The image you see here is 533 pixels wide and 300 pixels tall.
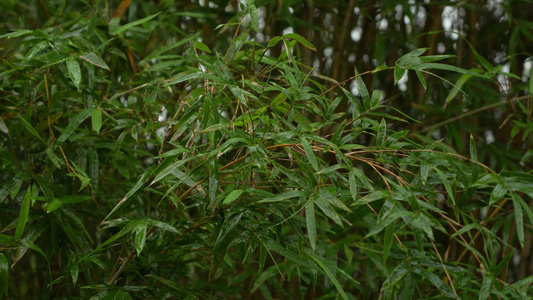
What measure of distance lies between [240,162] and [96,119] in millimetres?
267

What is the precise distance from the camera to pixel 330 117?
0.94 metres

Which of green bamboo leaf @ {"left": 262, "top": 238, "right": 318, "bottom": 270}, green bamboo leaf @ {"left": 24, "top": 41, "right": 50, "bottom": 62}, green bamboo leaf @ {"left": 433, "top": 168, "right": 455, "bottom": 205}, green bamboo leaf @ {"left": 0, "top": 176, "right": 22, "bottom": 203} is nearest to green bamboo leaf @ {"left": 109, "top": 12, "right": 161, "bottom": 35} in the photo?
green bamboo leaf @ {"left": 24, "top": 41, "right": 50, "bottom": 62}

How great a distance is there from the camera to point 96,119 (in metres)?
1.02

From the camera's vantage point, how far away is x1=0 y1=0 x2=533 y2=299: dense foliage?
87cm

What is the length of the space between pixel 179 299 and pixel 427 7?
42.1 inches

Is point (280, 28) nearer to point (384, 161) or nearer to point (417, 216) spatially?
point (384, 161)

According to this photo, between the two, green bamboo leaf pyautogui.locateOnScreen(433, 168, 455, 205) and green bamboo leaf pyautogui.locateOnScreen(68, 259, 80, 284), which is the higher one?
green bamboo leaf pyautogui.locateOnScreen(433, 168, 455, 205)

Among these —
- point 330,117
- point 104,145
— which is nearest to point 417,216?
point 330,117

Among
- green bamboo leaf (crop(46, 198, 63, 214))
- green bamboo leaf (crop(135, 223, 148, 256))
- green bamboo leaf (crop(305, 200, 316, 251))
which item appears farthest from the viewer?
green bamboo leaf (crop(46, 198, 63, 214))

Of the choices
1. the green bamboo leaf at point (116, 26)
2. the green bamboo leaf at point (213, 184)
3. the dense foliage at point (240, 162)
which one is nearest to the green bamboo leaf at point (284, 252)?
the dense foliage at point (240, 162)

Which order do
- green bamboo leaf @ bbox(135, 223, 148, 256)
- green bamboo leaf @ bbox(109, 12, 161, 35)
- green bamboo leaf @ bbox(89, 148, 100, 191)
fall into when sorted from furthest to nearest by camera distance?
green bamboo leaf @ bbox(109, 12, 161, 35), green bamboo leaf @ bbox(89, 148, 100, 191), green bamboo leaf @ bbox(135, 223, 148, 256)

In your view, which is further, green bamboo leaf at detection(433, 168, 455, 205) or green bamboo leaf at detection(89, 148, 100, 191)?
green bamboo leaf at detection(89, 148, 100, 191)

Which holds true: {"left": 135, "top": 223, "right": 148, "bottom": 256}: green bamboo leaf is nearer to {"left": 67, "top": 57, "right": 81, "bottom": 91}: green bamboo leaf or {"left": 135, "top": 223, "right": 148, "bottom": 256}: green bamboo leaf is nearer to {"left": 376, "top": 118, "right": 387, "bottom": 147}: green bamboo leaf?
{"left": 67, "top": 57, "right": 81, "bottom": 91}: green bamboo leaf

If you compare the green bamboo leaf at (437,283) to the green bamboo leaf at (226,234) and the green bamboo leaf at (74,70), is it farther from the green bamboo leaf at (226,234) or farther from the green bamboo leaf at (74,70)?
the green bamboo leaf at (74,70)
